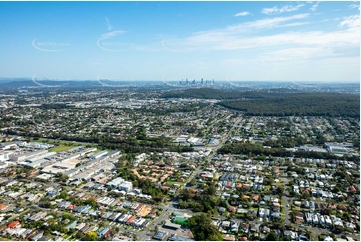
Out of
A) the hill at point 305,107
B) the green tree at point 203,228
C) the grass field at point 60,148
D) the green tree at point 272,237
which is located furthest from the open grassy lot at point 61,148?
the hill at point 305,107

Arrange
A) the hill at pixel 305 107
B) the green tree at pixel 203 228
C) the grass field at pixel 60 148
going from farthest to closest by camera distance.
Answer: the hill at pixel 305 107 → the grass field at pixel 60 148 → the green tree at pixel 203 228

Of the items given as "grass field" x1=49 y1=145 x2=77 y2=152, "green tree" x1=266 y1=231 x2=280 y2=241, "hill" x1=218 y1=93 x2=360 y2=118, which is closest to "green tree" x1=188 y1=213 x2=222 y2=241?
"green tree" x1=266 y1=231 x2=280 y2=241

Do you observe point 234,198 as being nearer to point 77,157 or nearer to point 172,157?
point 172,157

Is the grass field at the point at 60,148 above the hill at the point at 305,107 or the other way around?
the other way around

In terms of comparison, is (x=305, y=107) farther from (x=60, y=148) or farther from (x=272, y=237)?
(x=272, y=237)

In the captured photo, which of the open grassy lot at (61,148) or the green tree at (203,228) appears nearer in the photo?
the green tree at (203,228)

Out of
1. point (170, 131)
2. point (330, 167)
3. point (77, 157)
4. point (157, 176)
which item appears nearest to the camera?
point (157, 176)

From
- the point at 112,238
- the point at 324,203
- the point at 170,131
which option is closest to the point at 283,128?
the point at 170,131

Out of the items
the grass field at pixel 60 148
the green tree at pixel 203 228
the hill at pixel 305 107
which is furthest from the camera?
the hill at pixel 305 107

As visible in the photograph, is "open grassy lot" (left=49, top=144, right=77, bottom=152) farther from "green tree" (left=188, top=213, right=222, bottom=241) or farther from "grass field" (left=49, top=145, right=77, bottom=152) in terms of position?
"green tree" (left=188, top=213, right=222, bottom=241)

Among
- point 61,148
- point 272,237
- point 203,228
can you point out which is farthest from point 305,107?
point 203,228

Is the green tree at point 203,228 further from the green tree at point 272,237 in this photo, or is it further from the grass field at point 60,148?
the grass field at point 60,148
